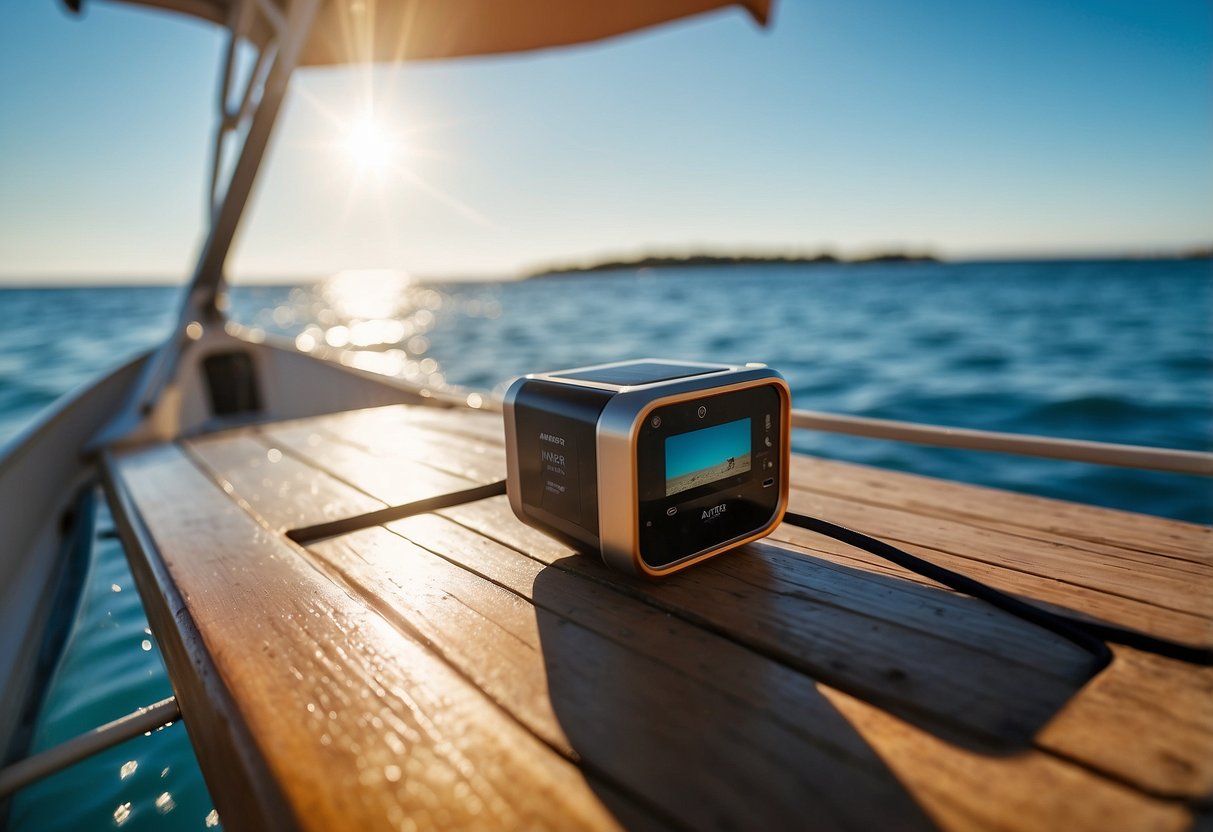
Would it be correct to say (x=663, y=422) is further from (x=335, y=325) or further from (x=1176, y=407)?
(x=335, y=325)

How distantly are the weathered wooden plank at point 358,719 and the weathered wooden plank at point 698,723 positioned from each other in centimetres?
5

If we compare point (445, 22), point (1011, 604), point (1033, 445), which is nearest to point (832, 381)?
point (445, 22)

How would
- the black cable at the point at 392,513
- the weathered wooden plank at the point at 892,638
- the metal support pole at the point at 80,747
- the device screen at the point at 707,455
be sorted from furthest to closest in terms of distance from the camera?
the black cable at the point at 392,513 < the device screen at the point at 707,455 < the metal support pole at the point at 80,747 < the weathered wooden plank at the point at 892,638

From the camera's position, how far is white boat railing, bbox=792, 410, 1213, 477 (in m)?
1.38

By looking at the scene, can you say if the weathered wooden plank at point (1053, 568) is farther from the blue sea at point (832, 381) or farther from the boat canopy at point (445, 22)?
the boat canopy at point (445, 22)

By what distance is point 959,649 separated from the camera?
3.03ft

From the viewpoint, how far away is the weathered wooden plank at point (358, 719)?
664 mm

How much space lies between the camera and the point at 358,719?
2.65ft

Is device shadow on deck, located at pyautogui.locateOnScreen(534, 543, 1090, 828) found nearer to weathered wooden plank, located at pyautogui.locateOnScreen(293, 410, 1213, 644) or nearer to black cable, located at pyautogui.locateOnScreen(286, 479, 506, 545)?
weathered wooden plank, located at pyautogui.locateOnScreen(293, 410, 1213, 644)

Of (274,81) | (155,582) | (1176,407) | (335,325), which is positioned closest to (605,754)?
(155,582)

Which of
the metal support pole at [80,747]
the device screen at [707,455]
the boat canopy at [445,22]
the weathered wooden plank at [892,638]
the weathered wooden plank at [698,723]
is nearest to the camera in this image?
the weathered wooden plank at [698,723]

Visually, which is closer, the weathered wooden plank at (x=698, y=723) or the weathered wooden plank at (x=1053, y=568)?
the weathered wooden plank at (x=698, y=723)

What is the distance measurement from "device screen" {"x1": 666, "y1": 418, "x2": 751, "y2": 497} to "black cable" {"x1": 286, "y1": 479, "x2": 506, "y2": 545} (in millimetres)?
741

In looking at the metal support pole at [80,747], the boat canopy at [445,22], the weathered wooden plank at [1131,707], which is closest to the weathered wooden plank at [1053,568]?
the weathered wooden plank at [1131,707]
